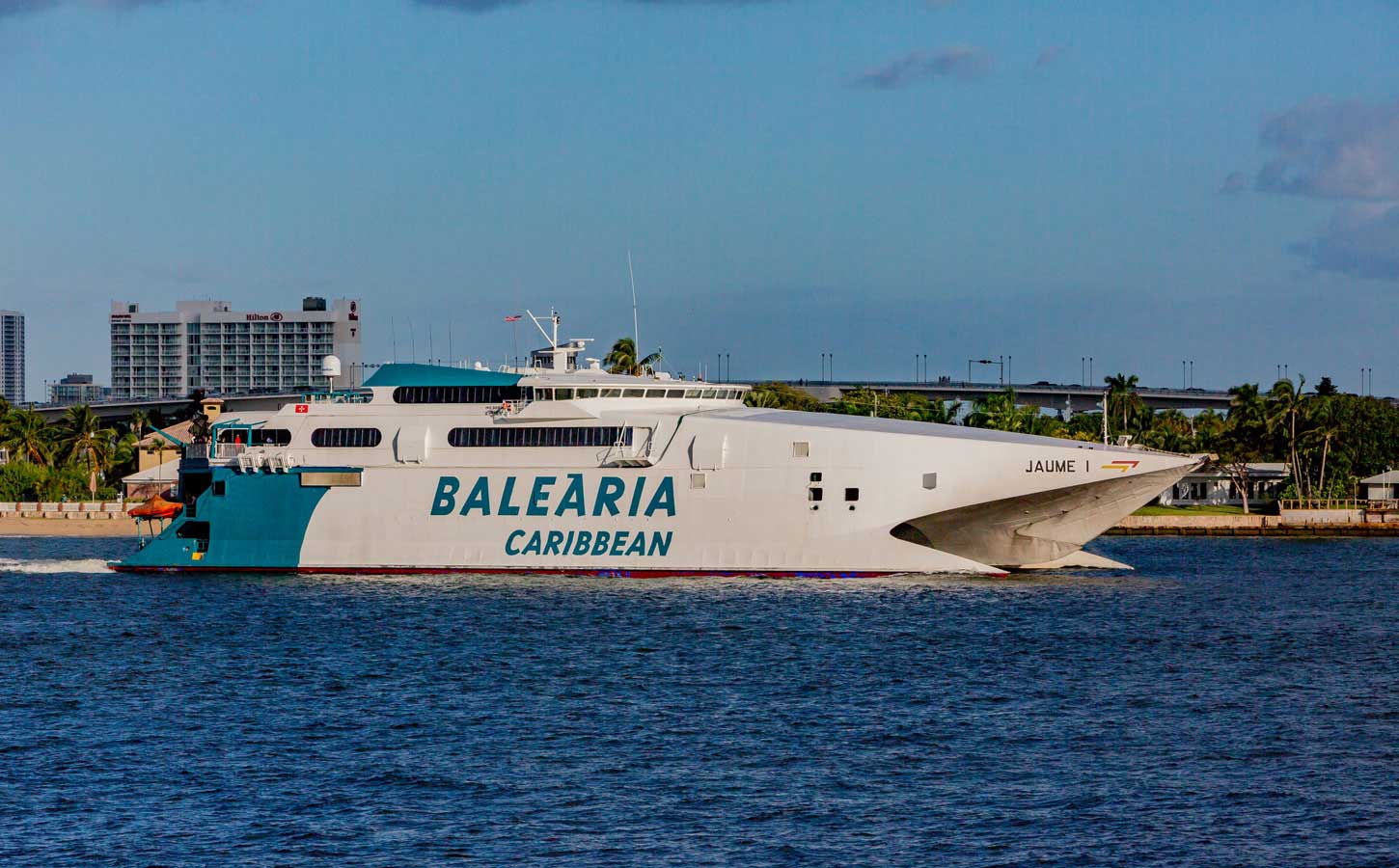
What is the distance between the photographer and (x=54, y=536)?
272 ft

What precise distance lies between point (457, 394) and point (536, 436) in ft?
10.2

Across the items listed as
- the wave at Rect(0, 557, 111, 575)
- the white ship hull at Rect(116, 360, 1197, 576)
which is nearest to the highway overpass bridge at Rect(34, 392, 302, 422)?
the wave at Rect(0, 557, 111, 575)

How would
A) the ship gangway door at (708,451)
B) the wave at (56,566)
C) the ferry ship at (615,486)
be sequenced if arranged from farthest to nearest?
the wave at (56,566) < the ship gangway door at (708,451) < the ferry ship at (615,486)

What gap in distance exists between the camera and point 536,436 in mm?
46531

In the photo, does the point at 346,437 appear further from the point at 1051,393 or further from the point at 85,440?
the point at 1051,393

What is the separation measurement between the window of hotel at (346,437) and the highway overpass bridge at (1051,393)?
101864 mm

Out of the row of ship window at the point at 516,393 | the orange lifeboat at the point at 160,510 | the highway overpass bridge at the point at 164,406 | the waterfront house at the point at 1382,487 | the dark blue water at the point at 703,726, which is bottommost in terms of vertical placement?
the dark blue water at the point at 703,726

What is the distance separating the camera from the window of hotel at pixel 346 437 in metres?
47.9

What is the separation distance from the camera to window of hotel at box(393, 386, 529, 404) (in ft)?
155

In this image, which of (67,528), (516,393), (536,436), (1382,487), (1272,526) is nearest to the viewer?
(536,436)

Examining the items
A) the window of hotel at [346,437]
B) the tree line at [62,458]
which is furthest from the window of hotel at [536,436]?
the tree line at [62,458]

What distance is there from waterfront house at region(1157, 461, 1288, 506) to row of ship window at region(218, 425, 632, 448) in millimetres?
60304

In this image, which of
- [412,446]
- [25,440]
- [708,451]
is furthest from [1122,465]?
[25,440]

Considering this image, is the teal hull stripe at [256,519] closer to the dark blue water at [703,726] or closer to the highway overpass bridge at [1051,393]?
the dark blue water at [703,726]
